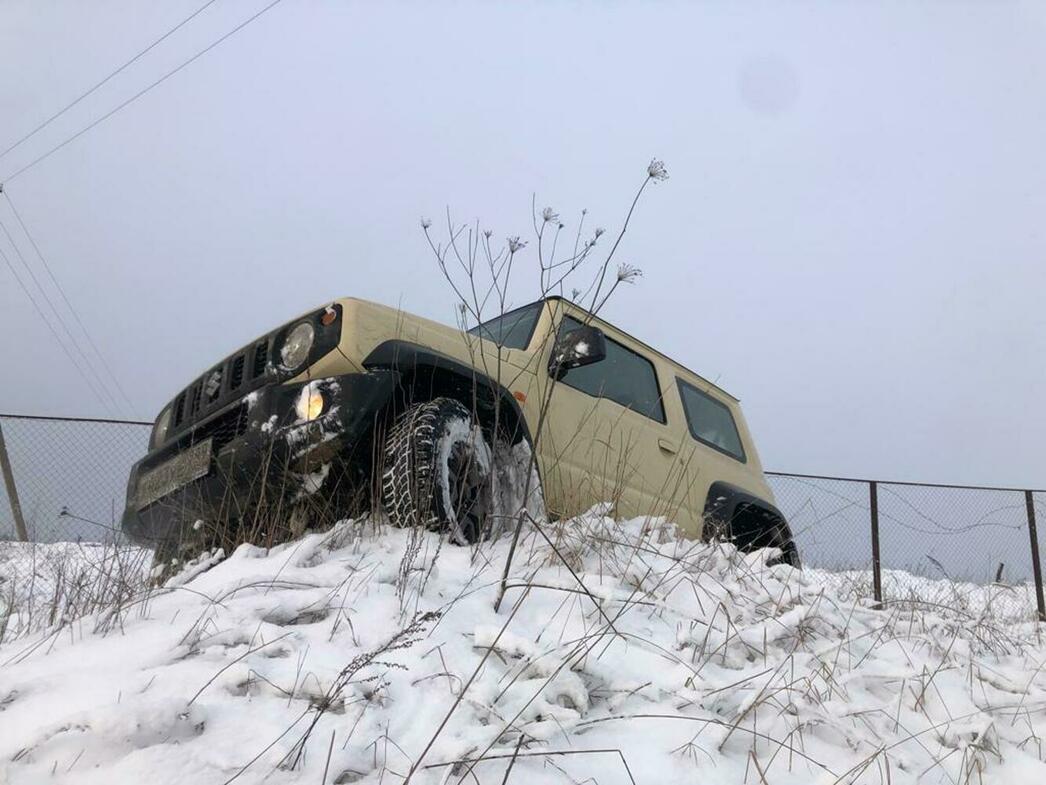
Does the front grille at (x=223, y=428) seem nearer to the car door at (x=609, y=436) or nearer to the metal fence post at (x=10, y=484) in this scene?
the car door at (x=609, y=436)

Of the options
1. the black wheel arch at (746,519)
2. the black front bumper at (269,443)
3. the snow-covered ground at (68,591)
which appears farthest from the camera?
the black wheel arch at (746,519)

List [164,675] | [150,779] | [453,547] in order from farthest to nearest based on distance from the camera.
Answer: [453,547], [164,675], [150,779]

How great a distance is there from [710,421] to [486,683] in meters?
3.85

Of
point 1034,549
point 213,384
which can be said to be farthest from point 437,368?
point 1034,549

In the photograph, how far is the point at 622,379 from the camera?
14.8 ft

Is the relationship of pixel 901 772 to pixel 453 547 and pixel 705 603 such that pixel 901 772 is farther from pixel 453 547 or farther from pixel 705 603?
pixel 453 547

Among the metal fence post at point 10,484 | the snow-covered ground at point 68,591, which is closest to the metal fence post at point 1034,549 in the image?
the snow-covered ground at point 68,591

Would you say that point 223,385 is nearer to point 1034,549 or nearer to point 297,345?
point 297,345

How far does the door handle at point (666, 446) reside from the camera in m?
4.46

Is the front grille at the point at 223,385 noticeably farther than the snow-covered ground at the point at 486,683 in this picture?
Yes

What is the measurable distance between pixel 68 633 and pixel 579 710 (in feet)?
4.28

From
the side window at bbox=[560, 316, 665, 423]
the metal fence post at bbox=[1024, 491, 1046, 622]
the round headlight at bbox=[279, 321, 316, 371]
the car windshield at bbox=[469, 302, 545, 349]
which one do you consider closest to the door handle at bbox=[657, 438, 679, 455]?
the side window at bbox=[560, 316, 665, 423]

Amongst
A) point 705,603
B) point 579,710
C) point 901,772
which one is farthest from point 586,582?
point 901,772

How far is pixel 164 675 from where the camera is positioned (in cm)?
163
